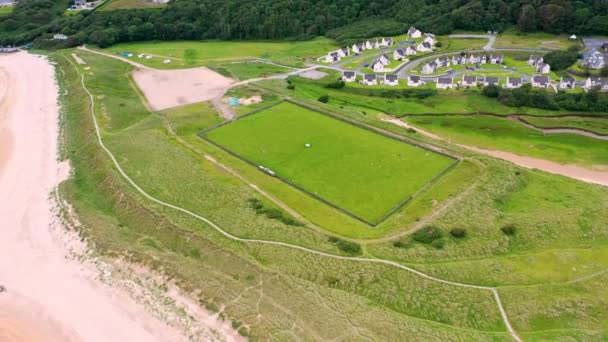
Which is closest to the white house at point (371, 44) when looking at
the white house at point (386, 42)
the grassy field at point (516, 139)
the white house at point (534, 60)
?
the white house at point (386, 42)

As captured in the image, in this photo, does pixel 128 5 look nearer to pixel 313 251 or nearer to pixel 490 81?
pixel 490 81

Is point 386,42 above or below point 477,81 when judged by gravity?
above

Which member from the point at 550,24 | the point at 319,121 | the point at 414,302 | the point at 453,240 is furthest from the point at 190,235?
the point at 550,24

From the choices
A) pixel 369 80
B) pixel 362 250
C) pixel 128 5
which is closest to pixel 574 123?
pixel 369 80

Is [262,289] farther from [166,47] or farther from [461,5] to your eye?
[461,5]

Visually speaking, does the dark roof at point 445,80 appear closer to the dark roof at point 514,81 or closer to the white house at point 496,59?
the dark roof at point 514,81

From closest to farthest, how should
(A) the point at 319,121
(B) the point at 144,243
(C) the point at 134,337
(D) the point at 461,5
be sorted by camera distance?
(C) the point at 134,337, (B) the point at 144,243, (A) the point at 319,121, (D) the point at 461,5
